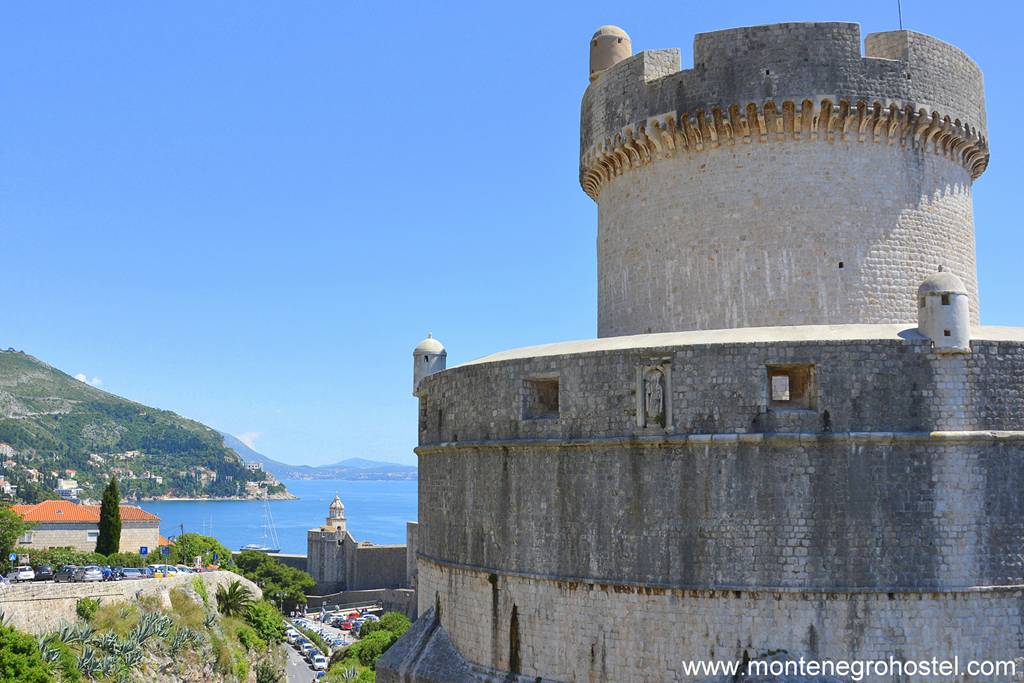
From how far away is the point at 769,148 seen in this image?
1176 centimetres

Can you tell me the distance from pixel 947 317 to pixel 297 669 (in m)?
38.3

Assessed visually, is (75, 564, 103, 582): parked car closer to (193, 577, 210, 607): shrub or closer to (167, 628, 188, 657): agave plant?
(193, 577, 210, 607): shrub

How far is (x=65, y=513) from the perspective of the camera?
4781 centimetres

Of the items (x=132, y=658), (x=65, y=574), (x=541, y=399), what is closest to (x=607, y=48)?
(x=541, y=399)

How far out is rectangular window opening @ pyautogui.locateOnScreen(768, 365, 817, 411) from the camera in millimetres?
9578

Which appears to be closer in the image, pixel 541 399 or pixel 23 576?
pixel 541 399

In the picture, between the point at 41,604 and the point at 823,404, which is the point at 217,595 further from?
the point at 823,404

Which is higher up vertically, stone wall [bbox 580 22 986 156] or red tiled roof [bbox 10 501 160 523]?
stone wall [bbox 580 22 986 156]

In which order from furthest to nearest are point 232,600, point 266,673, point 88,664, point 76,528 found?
1. point 76,528
2. point 232,600
3. point 266,673
4. point 88,664

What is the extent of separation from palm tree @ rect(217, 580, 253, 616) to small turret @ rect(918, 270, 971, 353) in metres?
30.9

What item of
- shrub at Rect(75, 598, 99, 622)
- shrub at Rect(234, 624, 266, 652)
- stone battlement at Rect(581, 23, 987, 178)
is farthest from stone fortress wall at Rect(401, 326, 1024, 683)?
shrub at Rect(234, 624, 266, 652)

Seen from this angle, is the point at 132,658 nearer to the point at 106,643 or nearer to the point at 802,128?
the point at 106,643

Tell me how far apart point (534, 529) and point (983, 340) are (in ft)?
17.8

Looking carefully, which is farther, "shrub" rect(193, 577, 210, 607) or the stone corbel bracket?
"shrub" rect(193, 577, 210, 607)
